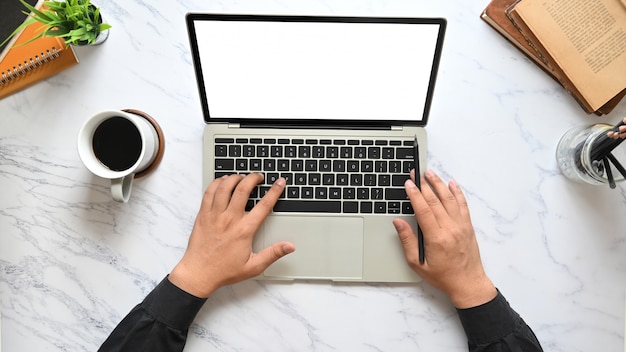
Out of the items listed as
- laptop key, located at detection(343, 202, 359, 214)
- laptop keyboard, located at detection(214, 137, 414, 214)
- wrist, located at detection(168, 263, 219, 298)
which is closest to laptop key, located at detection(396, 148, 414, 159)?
laptop keyboard, located at detection(214, 137, 414, 214)

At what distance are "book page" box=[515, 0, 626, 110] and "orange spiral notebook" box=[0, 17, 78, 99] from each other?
0.78 m

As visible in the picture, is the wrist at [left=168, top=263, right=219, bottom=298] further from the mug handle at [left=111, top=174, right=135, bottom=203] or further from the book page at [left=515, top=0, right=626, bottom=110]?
the book page at [left=515, top=0, right=626, bottom=110]

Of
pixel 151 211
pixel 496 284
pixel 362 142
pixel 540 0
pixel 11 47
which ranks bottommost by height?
pixel 496 284

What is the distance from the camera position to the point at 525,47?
2.61 feet

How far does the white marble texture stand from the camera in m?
0.81

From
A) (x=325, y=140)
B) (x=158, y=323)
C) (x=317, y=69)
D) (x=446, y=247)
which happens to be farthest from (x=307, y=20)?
(x=158, y=323)

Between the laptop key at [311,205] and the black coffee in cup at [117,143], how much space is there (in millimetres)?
A: 247

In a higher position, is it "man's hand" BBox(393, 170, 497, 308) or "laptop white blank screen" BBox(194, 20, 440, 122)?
"laptop white blank screen" BBox(194, 20, 440, 122)

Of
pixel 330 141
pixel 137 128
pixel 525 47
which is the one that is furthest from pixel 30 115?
pixel 525 47

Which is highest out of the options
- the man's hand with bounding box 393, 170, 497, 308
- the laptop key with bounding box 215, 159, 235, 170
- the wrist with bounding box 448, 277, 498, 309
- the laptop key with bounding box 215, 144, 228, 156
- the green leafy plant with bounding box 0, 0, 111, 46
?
the green leafy plant with bounding box 0, 0, 111, 46

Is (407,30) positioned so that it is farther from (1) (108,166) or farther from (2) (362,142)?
(1) (108,166)

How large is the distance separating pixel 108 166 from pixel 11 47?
257 mm

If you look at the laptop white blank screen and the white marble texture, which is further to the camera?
→ the white marble texture

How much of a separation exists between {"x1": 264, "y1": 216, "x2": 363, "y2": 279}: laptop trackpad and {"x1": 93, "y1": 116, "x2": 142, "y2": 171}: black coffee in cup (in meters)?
0.24
